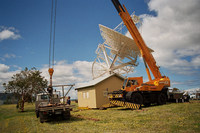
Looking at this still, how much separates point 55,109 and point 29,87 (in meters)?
15.6

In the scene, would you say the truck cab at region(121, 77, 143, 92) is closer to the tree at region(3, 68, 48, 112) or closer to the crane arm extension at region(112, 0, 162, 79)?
the crane arm extension at region(112, 0, 162, 79)

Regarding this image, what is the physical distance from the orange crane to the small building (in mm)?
3291

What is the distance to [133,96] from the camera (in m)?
16.4

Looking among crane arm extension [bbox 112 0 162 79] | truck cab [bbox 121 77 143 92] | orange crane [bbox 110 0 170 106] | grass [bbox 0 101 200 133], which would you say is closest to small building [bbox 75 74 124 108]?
orange crane [bbox 110 0 170 106]

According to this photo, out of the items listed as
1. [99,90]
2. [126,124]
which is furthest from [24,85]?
[126,124]

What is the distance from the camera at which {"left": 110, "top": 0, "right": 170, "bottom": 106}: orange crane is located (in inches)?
661

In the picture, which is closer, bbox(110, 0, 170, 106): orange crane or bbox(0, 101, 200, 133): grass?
bbox(0, 101, 200, 133): grass

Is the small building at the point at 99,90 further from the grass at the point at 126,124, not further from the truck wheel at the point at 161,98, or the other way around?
the grass at the point at 126,124

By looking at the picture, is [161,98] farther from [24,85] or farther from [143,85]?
[24,85]

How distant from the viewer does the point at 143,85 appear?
17.0 meters

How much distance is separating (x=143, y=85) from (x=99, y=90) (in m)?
5.82

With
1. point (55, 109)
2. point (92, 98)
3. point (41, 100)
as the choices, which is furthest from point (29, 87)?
point (55, 109)

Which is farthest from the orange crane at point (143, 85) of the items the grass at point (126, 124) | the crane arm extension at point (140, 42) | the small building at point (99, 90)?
the grass at point (126, 124)

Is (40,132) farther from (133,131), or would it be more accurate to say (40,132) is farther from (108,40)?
(108,40)
